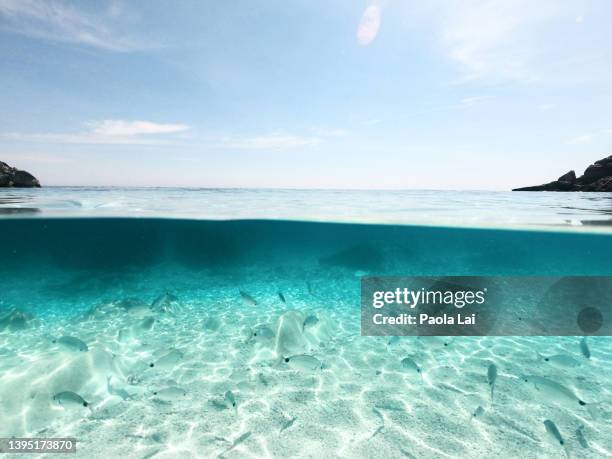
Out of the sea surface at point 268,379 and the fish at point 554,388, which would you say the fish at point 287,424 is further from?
the fish at point 554,388

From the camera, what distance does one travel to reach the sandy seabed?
15.3ft

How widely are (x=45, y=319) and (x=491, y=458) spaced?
40.5 feet

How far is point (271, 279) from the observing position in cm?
1666

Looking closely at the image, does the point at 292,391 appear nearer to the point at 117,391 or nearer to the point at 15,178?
the point at 117,391

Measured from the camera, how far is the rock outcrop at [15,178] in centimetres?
3388

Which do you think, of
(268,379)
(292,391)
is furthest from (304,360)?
(268,379)

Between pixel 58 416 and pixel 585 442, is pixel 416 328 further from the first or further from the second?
pixel 58 416

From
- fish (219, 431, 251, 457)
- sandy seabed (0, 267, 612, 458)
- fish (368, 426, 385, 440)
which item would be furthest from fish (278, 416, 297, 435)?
fish (368, 426, 385, 440)

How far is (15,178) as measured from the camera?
1378 inches

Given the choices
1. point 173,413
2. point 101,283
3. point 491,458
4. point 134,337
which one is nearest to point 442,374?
point 491,458

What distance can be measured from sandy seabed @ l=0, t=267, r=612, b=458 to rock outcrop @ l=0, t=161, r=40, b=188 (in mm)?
35053

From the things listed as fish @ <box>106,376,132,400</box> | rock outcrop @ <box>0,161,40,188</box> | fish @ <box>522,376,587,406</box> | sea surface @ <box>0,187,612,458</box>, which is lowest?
sea surface @ <box>0,187,612,458</box>

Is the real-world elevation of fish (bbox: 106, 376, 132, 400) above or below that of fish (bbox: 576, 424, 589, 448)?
above

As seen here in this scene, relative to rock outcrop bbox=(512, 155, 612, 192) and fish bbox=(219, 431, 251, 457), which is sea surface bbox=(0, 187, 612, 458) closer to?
fish bbox=(219, 431, 251, 457)
